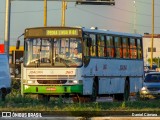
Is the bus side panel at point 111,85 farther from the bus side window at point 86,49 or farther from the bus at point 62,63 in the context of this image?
the bus side window at point 86,49

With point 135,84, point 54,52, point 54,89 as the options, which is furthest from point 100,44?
point 135,84

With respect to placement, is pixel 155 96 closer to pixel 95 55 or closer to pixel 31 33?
pixel 95 55

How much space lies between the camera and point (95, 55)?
32.1 m

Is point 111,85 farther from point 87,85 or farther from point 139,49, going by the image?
point 139,49

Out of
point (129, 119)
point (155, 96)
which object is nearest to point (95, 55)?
point (155, 96)

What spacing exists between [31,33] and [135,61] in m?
8.10

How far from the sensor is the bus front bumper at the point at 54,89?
30406mm

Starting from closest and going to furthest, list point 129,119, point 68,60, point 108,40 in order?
point 129,119 → point 68,60 → point 108,40

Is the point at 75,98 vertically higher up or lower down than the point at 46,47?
lower down

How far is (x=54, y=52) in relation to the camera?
3019cm

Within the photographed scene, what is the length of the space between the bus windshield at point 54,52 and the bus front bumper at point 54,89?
3.08ft

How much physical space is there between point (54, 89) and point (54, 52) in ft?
5.26

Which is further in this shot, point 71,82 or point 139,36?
point 139,36

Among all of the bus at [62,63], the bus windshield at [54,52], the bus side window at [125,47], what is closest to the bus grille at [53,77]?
the bus at [62,63]
